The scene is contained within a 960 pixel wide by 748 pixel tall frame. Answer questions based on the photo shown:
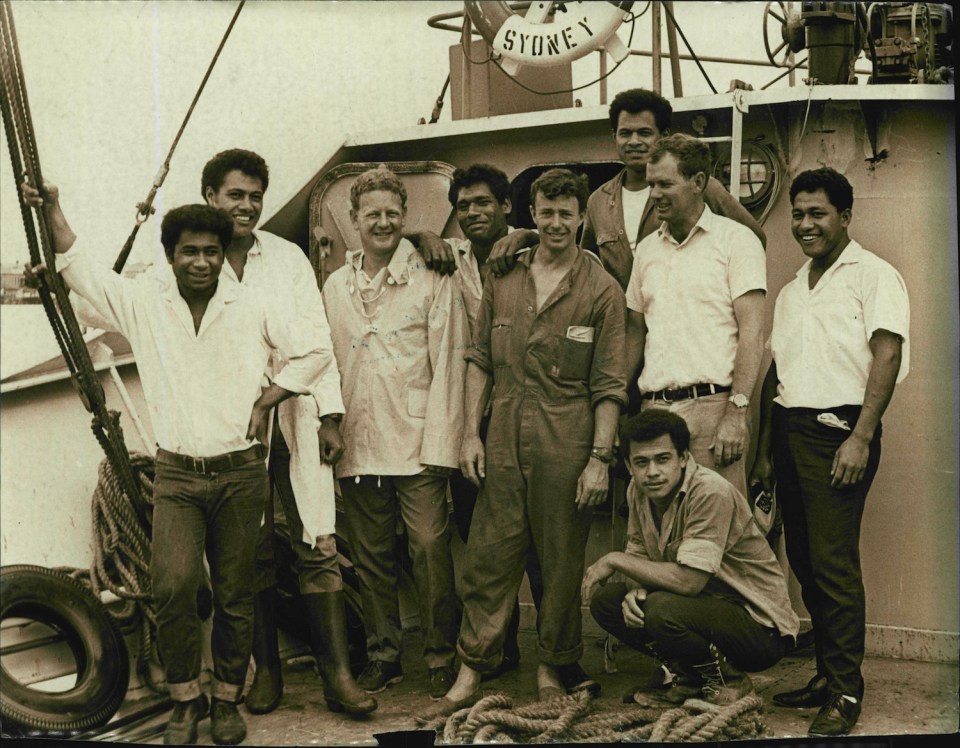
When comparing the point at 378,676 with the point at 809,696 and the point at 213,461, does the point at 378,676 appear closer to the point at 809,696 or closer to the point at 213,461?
the point at 213,461

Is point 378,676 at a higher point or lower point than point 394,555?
lower

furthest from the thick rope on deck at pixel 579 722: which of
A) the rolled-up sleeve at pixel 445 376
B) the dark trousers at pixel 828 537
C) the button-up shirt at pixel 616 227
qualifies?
the button-up shirt at pixel 616 227

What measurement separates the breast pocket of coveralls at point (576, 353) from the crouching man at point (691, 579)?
0.96ft

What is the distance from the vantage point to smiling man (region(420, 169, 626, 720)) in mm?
5406

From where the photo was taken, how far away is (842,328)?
5359 mm

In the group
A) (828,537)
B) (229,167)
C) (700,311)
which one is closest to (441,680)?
(828,537)

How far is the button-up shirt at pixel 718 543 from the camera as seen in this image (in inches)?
206

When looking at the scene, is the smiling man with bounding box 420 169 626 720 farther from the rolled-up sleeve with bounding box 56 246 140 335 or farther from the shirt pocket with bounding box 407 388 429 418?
the rolled-up sleeve with bounding box 56 246 140 335

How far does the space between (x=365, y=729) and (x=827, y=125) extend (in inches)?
126

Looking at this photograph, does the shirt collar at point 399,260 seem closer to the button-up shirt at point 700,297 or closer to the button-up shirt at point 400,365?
the button-up shirt at point 400,365

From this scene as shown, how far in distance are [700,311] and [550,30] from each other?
1423 millimetres

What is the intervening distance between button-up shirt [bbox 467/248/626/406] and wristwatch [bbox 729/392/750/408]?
446mm

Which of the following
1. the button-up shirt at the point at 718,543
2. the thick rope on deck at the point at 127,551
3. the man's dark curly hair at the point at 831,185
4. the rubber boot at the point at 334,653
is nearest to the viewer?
the button-up shirt at the point at 718,543

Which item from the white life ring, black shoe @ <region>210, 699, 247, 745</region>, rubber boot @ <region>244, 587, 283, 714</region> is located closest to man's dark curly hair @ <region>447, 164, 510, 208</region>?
the white life ring
